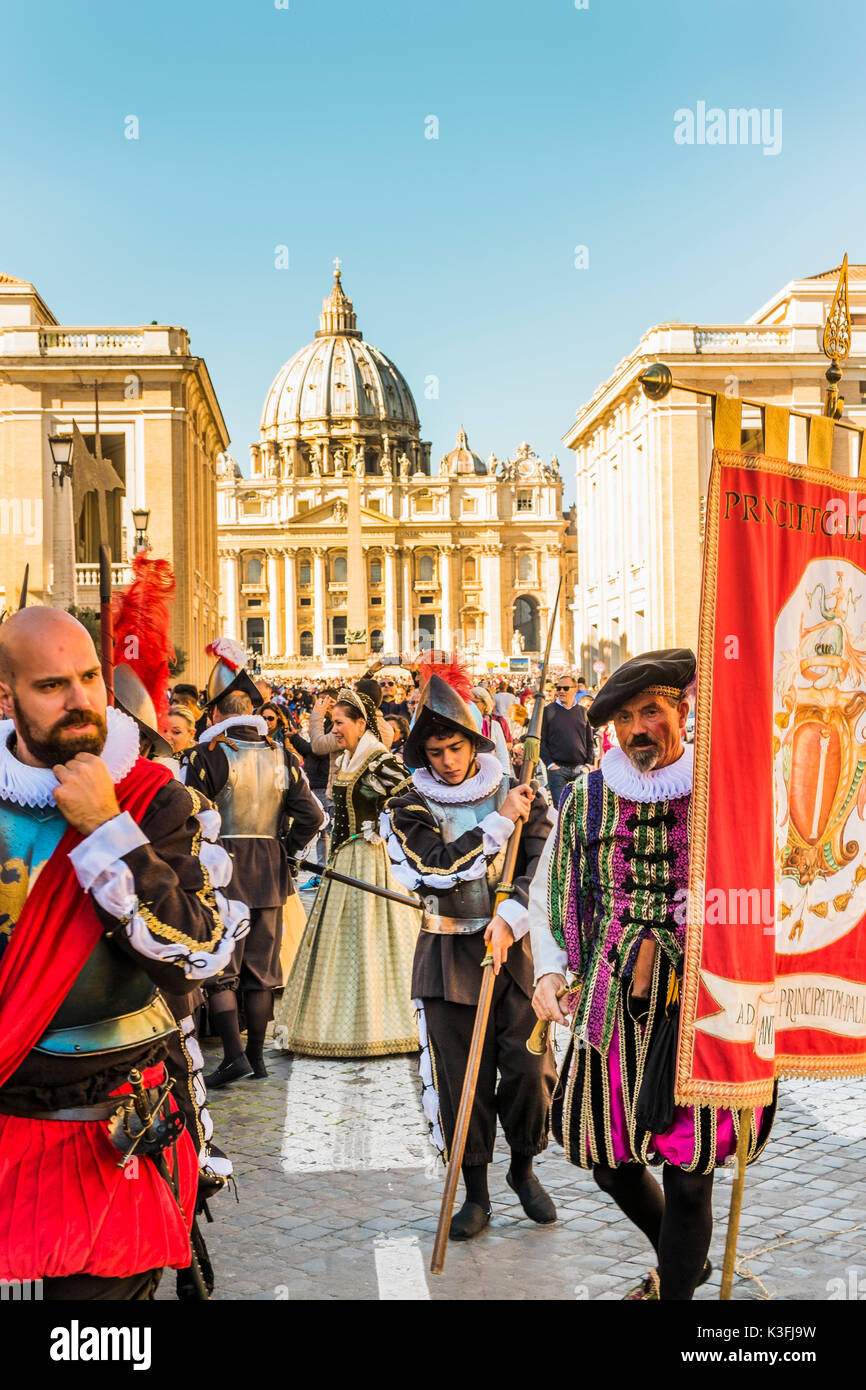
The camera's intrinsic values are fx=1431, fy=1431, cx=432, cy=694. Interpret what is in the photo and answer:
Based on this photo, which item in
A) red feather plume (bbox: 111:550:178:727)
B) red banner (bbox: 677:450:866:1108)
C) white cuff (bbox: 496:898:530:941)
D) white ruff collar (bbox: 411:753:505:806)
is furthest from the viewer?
white ruff collar (bbox: 411:753:505:806)

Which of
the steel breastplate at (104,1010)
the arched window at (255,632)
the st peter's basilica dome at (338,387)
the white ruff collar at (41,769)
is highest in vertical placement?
the st peter's basilica dome at (338,387)

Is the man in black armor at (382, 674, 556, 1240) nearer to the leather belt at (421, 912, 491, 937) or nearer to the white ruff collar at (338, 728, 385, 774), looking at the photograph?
the leather belt at (421, 912, 491, 937)

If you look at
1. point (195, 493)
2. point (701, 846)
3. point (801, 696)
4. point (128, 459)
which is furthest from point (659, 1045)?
point (195, 493)

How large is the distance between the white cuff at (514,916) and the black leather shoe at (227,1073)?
271 centimetres

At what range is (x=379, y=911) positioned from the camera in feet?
24.2

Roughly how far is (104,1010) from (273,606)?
110 meters

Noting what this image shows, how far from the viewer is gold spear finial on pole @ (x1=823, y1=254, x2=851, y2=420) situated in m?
3.83

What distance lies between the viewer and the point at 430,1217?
4816 millimetres

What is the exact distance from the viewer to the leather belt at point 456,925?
4.89 metres

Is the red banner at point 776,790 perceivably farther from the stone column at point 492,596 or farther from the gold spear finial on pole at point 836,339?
the stone column at point 492,596

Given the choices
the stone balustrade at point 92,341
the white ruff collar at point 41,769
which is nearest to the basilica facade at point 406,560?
the stone balustrade at point 92,341

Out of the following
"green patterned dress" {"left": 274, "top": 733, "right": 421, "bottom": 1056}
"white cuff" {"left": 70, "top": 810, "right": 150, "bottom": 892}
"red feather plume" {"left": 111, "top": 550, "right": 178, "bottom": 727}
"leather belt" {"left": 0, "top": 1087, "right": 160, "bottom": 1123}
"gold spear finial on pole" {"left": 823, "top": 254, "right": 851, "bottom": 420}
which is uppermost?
"gold spear finial on pole" {"left": 823, "top": 254, "right": 851, "bottom": 420}

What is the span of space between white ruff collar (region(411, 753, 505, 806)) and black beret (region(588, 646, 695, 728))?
51.2 inches

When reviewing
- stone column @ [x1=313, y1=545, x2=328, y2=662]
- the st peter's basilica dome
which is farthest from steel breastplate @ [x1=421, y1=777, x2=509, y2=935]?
the st peter's basilica dome
